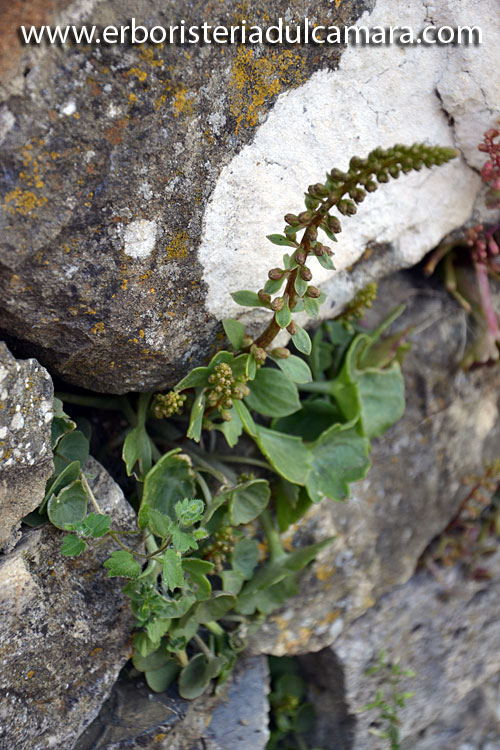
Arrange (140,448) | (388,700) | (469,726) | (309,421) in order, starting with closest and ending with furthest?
1. (140,448)
2. (309,421)
3. (388,700)
4. (469,726)

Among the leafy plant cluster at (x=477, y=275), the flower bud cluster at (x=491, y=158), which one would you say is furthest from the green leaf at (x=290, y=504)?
the flower bud cluster at (x=491, y=158)

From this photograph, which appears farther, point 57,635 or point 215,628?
point 215,628

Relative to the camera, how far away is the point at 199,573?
68.1 inches

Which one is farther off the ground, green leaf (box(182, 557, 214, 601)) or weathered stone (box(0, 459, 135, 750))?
green leaf (box(182, 557, 214, 601))

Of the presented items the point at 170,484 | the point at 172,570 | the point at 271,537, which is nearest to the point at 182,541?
the point at 172,570

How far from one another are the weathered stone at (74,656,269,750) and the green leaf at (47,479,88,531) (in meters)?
0.62

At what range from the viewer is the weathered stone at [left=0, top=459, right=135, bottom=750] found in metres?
1.57

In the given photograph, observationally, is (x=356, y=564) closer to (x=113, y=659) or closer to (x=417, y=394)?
(x=417, y=394)

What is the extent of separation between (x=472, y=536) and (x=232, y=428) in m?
1.33

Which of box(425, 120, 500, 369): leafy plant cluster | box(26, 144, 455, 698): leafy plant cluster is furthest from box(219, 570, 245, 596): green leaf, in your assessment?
box(425, 120, 500, 369): leafy plant cluster

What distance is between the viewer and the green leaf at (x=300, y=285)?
1.59 m

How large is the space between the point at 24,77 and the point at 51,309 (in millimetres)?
487

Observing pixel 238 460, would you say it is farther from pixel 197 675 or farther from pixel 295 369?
pixel 197 675

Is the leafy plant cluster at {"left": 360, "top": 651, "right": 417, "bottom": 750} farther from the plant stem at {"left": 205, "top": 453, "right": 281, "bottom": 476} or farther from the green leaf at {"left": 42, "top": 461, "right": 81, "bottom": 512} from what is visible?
the green leaf at {"left": 42, "top": 461, "right": 81, "bottom": 512}
